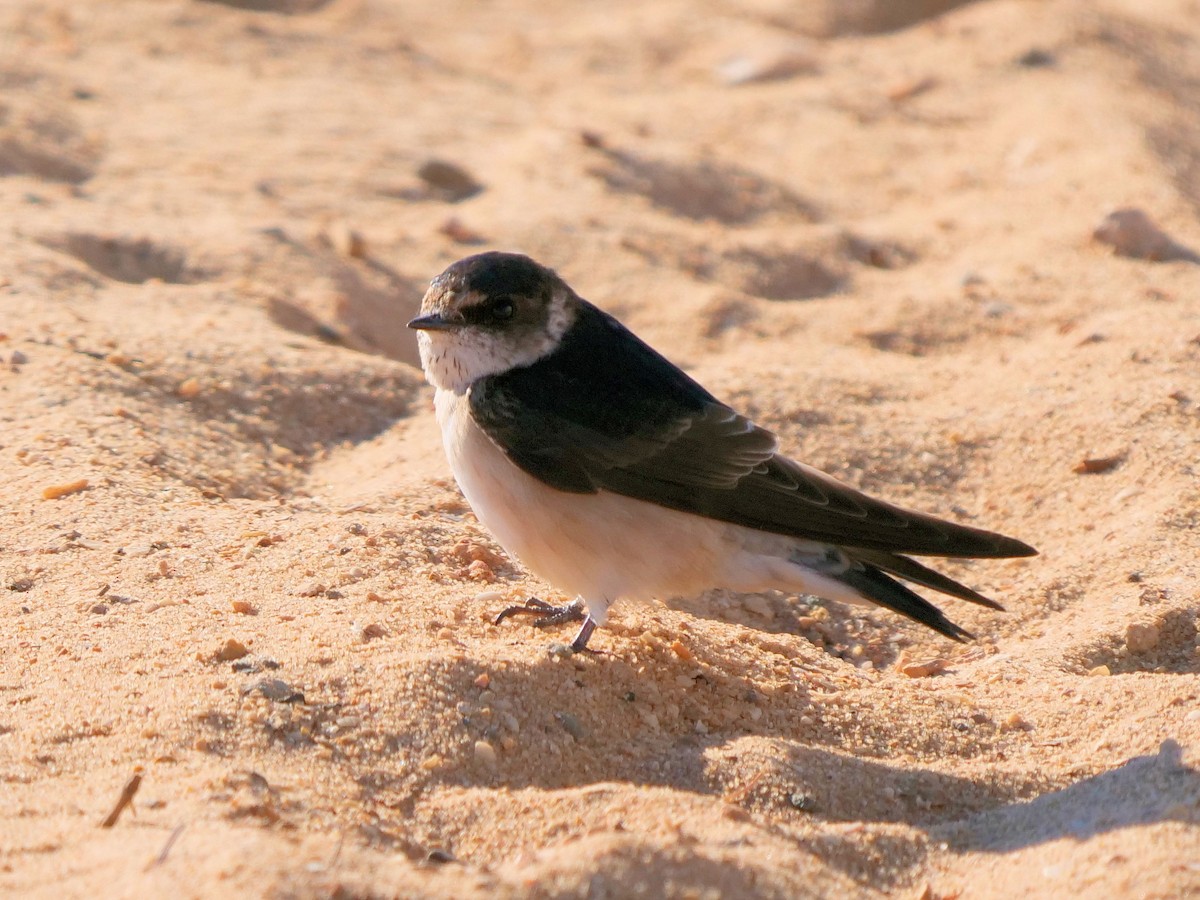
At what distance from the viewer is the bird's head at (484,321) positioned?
424 cm


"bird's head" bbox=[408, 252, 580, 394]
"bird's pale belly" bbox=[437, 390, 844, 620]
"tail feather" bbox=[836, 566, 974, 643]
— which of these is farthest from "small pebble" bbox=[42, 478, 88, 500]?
"tail feather" bbox=[836, 566, 974, 643]

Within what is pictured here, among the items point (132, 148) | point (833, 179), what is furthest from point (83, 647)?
point (833, 179)

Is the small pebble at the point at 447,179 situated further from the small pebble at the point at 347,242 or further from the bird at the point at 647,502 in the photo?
the bird at the point at 647,502

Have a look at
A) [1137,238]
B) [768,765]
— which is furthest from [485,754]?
[1137,238]

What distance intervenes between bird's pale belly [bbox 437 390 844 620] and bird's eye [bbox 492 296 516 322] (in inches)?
13.7

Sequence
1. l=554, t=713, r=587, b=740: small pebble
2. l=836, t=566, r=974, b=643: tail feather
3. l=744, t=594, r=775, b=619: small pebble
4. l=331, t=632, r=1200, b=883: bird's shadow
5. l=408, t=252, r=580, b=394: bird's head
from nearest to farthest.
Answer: l=331, t=632, r=1200, b=883: bird's shadow < l=554, t=713, r=587, b=740: small pebble < l=836, t=566, r=974, b=643: tail feather < l=408, t=252, r=580, b=394: bird's head < l=744, t=594, r=775, b=619: small pebble

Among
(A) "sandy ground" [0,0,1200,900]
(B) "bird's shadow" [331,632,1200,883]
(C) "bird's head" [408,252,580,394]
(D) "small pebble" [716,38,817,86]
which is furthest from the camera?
(D) "small pebble" [716,38,817,86]

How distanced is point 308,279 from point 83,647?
118 inches

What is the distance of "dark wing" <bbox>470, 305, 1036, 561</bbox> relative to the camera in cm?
392

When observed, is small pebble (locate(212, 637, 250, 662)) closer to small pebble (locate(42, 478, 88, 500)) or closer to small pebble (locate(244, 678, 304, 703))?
small pebble (locate(244, 678, 304, 703))

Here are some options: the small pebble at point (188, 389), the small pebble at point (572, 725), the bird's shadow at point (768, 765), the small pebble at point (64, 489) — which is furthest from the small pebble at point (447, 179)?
the small pebble at point (572, 725)

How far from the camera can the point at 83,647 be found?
143 inches

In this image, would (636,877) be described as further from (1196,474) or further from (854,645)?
(1196,474)

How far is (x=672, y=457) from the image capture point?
408 centimetres
